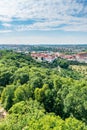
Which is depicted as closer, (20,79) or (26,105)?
(26,105)

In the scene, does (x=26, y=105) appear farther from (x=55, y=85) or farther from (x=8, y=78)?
(x=8, y=78)

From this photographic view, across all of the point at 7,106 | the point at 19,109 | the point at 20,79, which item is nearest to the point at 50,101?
the point at 7,106

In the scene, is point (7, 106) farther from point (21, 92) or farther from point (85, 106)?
point (85, 106)

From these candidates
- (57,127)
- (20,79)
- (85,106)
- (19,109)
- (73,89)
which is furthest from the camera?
(20,79)

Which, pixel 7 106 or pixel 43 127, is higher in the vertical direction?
pixel 43 127

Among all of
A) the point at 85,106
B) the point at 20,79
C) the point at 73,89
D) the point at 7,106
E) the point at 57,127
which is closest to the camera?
the point at 57,127

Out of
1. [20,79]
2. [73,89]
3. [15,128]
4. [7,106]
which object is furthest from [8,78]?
[15,128]

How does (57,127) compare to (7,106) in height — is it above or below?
above

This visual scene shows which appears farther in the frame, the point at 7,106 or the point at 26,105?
the point at 7,106

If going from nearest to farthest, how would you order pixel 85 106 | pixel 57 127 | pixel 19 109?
pixel 57 127
pixel 19 109
pixel 85 106
